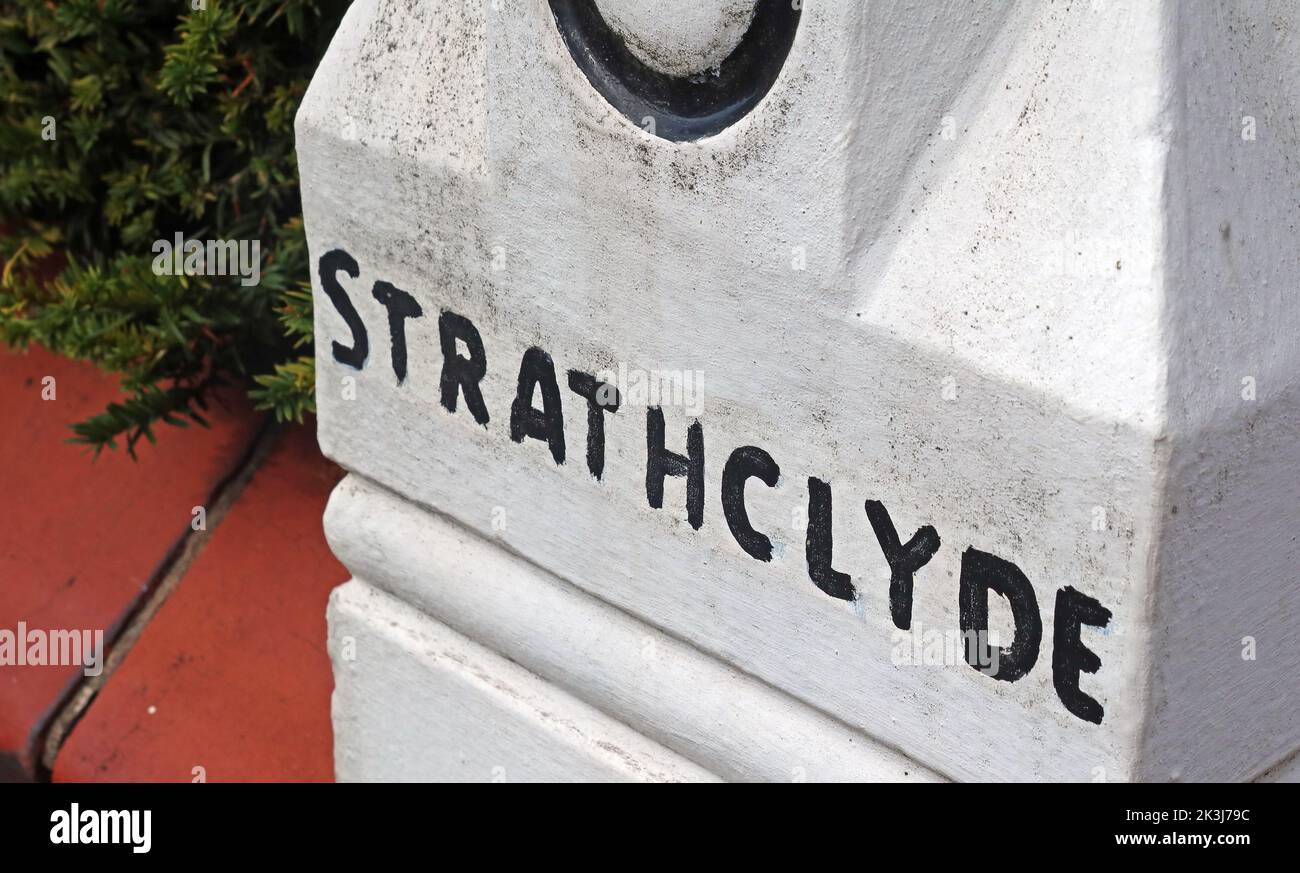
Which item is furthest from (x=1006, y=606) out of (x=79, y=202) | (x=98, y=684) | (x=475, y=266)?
(x=79, y=202)

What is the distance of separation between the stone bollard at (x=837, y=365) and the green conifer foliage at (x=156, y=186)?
605mm

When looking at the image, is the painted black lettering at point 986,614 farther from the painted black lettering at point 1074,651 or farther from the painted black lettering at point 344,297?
the painted black lettering at point 344,297

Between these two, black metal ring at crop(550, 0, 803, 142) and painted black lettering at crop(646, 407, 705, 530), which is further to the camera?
Result: painted black lettering at crop(646, 407, 705, 530)

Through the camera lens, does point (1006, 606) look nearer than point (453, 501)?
Yes

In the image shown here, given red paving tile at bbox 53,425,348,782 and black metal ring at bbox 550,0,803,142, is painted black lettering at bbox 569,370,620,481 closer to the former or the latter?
black metal ring at bbox 550,0,803,142

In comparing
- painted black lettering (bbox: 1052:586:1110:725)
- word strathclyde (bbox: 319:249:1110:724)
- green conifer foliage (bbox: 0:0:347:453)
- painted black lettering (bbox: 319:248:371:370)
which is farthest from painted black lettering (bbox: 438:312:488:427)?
painted black lettering (bbox: 1052:586:1110:725)

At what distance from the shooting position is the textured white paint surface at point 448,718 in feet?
8.03

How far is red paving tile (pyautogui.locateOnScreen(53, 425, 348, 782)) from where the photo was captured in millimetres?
3080

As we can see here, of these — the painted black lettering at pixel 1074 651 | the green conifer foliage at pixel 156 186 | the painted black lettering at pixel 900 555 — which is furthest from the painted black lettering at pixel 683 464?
the green conifer foliage at pixel 156 186

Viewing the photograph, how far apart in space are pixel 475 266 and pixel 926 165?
73 cm

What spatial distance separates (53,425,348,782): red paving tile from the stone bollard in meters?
0.65

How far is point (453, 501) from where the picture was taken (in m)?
2.54

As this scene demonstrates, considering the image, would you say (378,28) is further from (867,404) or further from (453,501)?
(867,404)
